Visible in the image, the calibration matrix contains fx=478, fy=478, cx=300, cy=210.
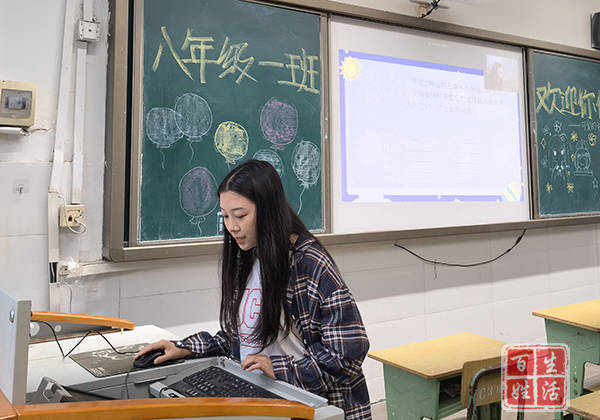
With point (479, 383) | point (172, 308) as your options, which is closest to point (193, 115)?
point (172, 308)

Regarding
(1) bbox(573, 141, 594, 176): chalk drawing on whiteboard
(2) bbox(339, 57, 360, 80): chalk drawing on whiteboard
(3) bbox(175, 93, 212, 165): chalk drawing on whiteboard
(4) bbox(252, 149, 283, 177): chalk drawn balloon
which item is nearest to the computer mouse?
(3) bbox(175, 93, 212, 165): chalk drawing on whiteboard

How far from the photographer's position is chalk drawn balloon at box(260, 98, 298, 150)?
2.38 m

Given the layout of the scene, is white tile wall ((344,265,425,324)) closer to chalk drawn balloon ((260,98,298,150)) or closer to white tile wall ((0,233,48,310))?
chalk drawn balloon ((260,98,298,150))

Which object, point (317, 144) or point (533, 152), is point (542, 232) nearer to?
point (533, 152)

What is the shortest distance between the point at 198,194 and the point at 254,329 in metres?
1.06

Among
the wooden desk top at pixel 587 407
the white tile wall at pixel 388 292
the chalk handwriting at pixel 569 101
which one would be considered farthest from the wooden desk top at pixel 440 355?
the chalk handwriting at pixel 569 101

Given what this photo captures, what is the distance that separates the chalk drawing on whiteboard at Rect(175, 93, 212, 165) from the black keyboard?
4.26ft

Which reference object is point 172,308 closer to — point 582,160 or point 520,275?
point 520,275

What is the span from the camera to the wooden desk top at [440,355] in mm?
1811

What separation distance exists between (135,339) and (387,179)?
1671 mm

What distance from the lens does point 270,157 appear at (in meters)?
2.40

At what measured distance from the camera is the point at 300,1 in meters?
2.45

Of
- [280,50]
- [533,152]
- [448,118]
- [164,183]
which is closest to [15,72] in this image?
[164,183]

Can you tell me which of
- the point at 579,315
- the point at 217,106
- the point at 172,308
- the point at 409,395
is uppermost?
the point at 217,106
